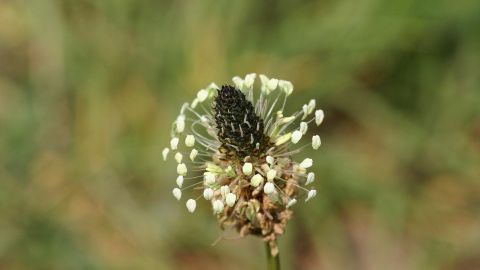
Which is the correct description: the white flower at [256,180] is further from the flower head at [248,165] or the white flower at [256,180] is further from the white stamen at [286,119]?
the white stamen at [286,119]

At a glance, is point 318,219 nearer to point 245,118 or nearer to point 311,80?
point 311,80

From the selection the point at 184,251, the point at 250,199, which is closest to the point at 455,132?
the point at 184,251

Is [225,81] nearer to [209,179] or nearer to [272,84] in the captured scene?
[272,84]

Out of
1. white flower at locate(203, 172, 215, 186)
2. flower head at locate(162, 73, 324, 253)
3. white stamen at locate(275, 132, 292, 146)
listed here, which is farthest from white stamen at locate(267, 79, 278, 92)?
white flower at locate(203, 172, 215, 186)

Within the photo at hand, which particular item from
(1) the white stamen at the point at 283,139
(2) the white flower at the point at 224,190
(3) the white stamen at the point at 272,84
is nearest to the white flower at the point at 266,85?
(3) the white stamen at the point at 272,84

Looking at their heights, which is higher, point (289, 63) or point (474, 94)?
point (289, 63)

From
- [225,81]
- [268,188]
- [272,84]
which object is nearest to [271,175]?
[268,188]

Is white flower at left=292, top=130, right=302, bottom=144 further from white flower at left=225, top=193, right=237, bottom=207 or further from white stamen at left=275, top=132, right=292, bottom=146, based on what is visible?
white flower at left=225, top=193, right=237, bottom=207

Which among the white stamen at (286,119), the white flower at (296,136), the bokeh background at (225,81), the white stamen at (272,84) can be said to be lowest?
the white flower at (296,136)

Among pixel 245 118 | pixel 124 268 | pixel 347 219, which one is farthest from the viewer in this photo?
pixel 347 219
